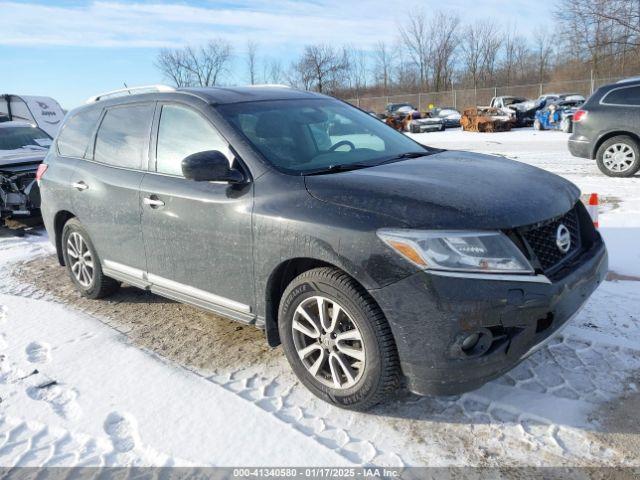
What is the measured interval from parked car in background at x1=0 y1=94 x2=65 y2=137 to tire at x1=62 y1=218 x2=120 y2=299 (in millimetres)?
12769

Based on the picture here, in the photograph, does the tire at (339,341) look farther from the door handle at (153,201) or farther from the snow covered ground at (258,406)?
the door handle at (153,201)

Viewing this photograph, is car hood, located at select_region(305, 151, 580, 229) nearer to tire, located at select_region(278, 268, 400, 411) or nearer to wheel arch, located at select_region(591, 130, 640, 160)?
tire, located at select_region(278, 268, 400, 411)

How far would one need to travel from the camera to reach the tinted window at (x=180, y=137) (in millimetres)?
3492

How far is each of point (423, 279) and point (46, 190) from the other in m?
4.15

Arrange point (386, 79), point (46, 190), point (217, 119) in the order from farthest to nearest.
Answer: point (386, 79) → point (46, 190) → point (217, 119)

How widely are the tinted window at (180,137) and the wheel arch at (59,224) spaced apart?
1699 millimetres

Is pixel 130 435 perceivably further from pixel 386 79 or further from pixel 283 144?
pixel 386 79

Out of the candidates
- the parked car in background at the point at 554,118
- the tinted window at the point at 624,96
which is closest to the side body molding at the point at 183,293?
the tinted window at the point at 624,96

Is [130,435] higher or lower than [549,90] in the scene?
lower

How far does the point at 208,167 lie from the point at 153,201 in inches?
34.2

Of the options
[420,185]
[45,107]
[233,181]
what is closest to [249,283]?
[233,181]

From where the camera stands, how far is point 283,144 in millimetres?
3453

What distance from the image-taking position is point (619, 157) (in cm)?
931

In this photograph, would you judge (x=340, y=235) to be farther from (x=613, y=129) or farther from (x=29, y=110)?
(x=29, y=110)
